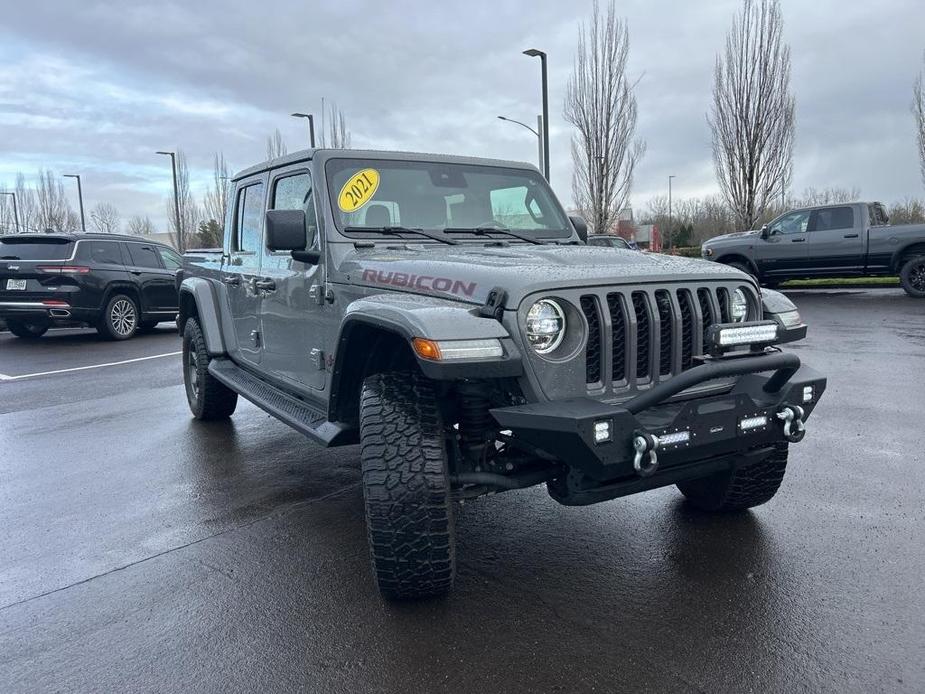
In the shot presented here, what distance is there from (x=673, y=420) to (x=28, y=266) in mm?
11443

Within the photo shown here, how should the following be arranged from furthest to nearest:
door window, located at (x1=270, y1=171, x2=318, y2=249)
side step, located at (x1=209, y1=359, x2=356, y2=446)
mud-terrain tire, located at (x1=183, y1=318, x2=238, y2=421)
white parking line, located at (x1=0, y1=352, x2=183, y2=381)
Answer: white parking line, located at (x1=0, y1=352, x2=183, y2=381) → mud-terrain tire, located at (x1=183, y1=318, x2=238, y2=421) → door window, located at (x1=270, y1=171, x2=318, y2=249) → side step, located at (x1=209, y1=359, x2=356, y2=446)

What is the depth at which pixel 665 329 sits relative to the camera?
3.10 meters

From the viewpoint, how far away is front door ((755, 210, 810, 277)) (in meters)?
15.3

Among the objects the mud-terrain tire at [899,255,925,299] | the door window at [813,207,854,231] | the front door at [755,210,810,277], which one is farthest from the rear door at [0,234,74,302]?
the mud-terrain tire at [899,255,925,299]

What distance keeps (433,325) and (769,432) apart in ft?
4.64

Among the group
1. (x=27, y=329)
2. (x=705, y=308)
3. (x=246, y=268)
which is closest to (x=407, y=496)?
(x=705, y=308)

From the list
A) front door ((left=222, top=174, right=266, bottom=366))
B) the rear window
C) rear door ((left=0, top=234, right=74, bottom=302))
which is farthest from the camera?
the rear window

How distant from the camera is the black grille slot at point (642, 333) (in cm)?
301

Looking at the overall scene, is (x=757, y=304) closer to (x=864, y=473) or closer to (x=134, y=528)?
(x=864, y=473)

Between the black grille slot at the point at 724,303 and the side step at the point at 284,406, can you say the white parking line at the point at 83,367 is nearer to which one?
the side step at the point at 284,406

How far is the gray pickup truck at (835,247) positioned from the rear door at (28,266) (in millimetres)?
12910

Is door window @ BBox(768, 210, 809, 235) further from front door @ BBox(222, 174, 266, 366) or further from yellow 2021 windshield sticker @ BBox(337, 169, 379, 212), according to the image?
yellow 2021 windshield sticker @ BBox(337, 169, 379, 212)

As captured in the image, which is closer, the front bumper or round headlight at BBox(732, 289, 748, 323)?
the front bumper

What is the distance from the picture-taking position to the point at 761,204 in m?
22.1
